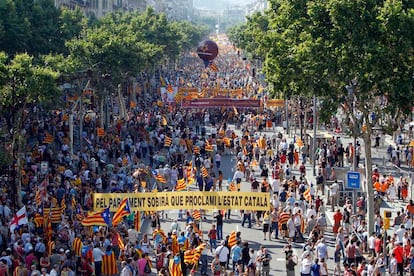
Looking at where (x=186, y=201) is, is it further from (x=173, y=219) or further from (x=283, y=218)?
(x=173, y=219)

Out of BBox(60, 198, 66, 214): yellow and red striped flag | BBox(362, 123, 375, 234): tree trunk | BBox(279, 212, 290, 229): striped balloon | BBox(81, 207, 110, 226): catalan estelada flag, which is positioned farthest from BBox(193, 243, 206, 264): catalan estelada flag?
BBox(362, 123, 375, 234): tree trunk

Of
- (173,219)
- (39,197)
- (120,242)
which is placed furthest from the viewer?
(173,219)

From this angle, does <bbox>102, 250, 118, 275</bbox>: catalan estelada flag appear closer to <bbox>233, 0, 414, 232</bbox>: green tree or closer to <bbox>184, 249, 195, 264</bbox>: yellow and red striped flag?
<bbox>184, 249, 195, 264</bbox>: yellow and red striped flag

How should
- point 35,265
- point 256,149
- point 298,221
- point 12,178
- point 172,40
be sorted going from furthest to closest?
point 172,40, point 256,149, point 12,178, point 298,221, point 35,265

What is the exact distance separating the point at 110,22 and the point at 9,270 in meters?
53.6

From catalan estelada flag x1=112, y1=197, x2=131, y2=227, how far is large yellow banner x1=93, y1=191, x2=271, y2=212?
38cm

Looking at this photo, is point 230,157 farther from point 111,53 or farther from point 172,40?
point 172,40

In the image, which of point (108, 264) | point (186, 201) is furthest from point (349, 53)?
point (108, 264)

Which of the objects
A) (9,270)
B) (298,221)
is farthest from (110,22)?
(9,270)

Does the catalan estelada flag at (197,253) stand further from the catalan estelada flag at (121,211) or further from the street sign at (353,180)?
the street sign at (353,180)

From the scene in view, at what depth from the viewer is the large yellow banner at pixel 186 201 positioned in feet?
84.6

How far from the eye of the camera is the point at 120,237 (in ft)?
82.6

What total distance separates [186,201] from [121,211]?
1.92 m

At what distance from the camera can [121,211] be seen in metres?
25.4
